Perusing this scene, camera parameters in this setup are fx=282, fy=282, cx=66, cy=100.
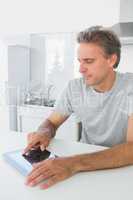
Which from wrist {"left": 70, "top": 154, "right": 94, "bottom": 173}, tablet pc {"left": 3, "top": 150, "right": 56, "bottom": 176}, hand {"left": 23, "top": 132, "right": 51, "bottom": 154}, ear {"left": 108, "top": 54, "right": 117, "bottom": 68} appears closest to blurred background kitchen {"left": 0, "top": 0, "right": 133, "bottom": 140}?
ear {"left": 108, "top": 54, "right": 117, "bottom": 68}

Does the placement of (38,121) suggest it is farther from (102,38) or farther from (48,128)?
(102,38)

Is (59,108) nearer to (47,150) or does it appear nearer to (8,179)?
(47,150)

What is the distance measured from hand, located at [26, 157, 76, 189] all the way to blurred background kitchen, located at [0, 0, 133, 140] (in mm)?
1856

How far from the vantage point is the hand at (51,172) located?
100 cm

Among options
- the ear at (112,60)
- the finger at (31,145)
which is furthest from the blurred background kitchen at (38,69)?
the finger at (31,145)

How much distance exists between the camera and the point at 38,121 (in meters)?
3.21

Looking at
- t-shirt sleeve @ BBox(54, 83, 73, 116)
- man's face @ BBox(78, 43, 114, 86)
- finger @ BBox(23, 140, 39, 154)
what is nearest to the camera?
finger @ BBox(23, 140, 39, 154)

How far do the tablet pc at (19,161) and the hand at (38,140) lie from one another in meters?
0.05

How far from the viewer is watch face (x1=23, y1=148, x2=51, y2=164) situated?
1208 millimetres

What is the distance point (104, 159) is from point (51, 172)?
0.77 ft

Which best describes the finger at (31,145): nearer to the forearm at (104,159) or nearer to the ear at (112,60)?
the forearm at (104,159)

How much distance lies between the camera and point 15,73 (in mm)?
3467

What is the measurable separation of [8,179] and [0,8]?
2.50m

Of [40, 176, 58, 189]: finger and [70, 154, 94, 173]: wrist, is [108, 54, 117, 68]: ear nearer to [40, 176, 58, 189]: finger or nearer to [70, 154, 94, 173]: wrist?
[70, 154, 94, 173]: wrist
